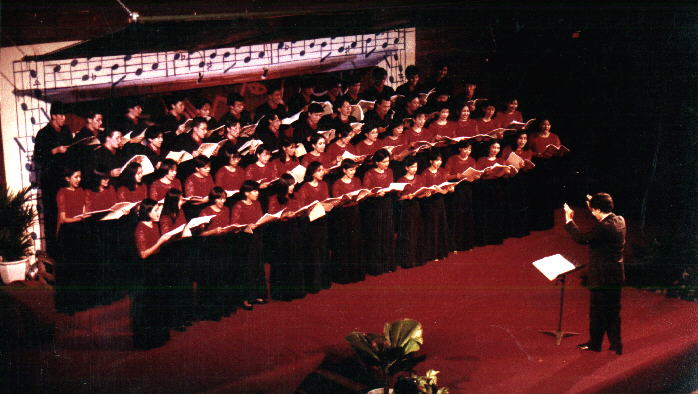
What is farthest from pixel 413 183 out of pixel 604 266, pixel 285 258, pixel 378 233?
pixel 604 266

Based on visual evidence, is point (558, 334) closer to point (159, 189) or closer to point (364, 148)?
point (364, 148)

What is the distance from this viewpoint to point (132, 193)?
620 centimetres

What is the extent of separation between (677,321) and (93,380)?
498cm

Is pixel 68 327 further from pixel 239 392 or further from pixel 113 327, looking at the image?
pixel 239 392

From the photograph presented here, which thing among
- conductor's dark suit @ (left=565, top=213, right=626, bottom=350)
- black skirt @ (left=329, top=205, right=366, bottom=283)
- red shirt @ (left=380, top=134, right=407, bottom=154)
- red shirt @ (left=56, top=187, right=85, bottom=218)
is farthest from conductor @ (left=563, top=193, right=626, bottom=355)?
red shirt @ (left=56, top=187, right=85, bottom=218)

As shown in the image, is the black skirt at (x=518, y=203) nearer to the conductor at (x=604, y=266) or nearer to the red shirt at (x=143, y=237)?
the conductor at (x=604, y=266)

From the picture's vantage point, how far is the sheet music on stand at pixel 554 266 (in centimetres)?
533

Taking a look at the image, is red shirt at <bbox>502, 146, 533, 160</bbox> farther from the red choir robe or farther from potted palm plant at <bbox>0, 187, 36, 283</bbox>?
potted palm plant at <bbox>0, 187, 36, 283</bbox>

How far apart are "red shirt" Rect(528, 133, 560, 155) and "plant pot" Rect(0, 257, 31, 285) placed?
18.9ft

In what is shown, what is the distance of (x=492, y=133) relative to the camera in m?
7.84

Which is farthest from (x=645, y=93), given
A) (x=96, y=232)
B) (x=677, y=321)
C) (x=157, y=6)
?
(x=96, y=232)

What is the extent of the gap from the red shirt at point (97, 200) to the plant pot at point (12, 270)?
1.45 metres

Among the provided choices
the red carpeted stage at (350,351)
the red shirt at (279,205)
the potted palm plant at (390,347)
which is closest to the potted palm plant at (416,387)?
the potted palm plant at (390,347)

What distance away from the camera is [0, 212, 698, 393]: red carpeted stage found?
201 inches
